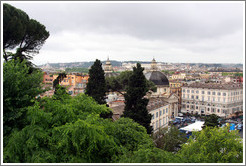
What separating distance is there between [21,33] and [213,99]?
155 ft

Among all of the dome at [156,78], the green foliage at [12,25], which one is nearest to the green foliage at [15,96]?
the green foliage at [12,25]

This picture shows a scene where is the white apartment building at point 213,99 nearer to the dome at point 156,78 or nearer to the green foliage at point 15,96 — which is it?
the dome at point 156,78

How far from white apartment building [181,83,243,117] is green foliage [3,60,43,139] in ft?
161

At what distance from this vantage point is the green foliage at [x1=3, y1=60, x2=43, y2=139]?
9539 mm

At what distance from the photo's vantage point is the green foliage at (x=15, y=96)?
9539 millimetres

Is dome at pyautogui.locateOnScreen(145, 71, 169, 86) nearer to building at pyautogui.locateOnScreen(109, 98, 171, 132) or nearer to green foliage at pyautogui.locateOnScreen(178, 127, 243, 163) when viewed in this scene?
building at pyautogui.locateOnScreen(109, 98, 171, 132)

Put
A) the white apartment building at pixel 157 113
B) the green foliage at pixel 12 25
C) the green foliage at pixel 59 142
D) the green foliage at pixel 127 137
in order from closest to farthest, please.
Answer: the green foliage at pixel 59 142 → the green foliage at pixel 127 137 → the green foliage at pixel 12 25 → the white apartment building at pixel 157 113

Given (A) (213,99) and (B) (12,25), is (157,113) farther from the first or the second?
(A) (213,99)

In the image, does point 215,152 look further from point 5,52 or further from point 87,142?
point 5,52

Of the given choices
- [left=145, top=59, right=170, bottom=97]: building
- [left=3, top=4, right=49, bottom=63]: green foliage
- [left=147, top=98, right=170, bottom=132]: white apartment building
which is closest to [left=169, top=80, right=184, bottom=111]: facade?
[left=145, top=59, right=170, bottom=97]: building

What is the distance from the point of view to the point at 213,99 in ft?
177

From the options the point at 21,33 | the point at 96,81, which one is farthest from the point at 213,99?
the point at 21,33

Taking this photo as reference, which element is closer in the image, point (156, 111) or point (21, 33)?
point (21, 33)

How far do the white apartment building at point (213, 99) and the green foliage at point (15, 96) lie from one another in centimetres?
4918
